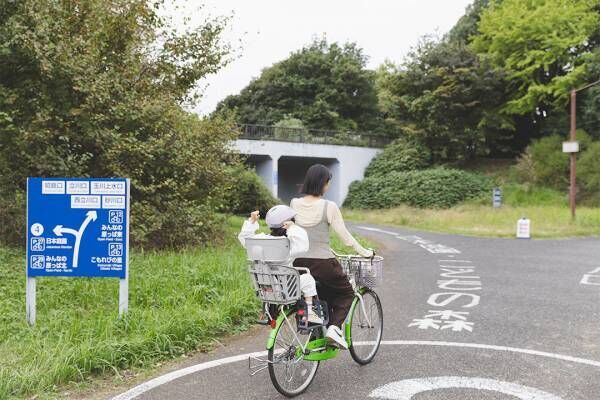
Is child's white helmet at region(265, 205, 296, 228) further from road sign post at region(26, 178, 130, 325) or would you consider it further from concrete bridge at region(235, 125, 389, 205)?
concrete bridge at region(235, 125, 389, 205)

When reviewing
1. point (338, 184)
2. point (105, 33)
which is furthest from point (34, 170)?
point (338, 184)

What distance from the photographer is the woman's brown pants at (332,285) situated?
13.2 feet

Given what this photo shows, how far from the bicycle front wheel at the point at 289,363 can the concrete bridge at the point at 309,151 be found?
28.6m

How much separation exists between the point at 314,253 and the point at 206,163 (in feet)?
25.1

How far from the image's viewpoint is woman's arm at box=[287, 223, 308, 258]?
12.0 ft

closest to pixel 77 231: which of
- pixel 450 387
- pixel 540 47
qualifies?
pixel 450 387

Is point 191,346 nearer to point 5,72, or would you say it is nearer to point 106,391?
point 106,391

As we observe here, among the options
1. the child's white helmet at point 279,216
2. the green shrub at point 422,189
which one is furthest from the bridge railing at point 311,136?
the child's white helmet at point 279,216

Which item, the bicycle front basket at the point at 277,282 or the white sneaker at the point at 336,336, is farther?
the white sneaker at the point at 336,336

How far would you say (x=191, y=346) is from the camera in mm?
5055

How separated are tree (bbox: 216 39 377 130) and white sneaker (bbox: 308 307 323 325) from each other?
40326 millimetres

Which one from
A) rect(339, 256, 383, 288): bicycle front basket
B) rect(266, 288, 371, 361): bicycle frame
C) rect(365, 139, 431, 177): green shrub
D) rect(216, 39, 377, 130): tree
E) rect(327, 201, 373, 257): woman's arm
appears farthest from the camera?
rect(216, 39, 377, 130): tree

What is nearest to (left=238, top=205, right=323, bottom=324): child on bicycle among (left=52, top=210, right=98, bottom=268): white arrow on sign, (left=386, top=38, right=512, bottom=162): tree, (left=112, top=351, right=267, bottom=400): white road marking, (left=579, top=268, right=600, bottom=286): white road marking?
(left=112, top=351, right=267, bottom=400): white road marking

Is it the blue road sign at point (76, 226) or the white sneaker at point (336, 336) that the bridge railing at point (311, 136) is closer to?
the blue road sign at point (76, 226)
